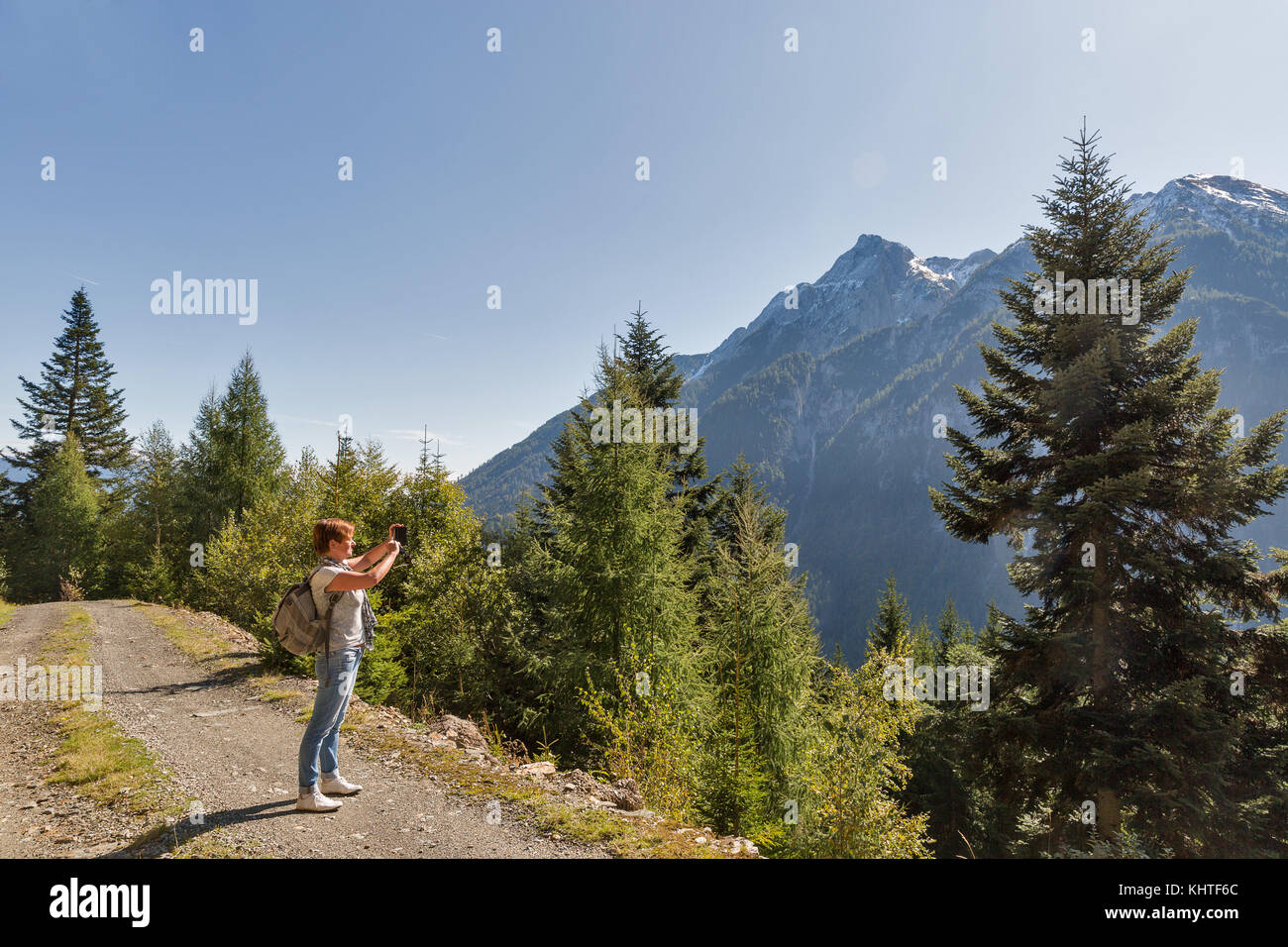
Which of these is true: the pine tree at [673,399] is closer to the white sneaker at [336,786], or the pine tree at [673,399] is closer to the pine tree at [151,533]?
the white sneaker at [336,786]

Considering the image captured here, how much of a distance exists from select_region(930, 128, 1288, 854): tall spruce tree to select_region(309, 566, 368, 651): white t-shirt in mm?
13306

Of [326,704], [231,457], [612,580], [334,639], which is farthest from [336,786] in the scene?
[231,457]

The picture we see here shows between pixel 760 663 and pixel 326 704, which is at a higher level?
pixel 326 704

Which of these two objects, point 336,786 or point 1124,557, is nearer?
point 336,786

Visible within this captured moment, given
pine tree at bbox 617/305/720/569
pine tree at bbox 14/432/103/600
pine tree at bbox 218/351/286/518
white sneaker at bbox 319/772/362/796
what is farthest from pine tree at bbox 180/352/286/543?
white sneaker at bbox 319/772/362/796

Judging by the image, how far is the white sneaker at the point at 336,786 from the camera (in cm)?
525

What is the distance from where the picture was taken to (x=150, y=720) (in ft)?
25.7

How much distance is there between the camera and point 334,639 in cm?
489

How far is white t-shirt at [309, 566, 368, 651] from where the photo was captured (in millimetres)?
4785

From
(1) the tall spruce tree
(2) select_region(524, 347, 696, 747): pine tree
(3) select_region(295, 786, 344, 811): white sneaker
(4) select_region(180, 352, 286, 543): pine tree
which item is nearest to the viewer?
(3) select_region(295, 786, 344, 811): white sneaker

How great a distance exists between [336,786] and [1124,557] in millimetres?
15082

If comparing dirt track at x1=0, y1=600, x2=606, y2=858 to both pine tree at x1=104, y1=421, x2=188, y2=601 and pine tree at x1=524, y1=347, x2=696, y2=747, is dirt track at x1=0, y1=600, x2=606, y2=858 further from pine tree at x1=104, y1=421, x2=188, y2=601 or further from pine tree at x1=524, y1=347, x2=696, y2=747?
pine tree at x1=104, y1=421, x2=188, y2=601

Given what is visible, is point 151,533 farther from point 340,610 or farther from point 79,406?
point 340,610
